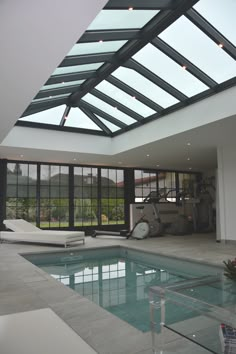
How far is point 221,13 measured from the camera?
4590 mm

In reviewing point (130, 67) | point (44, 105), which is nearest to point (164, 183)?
point (44, 105)

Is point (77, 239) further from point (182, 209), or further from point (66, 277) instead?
point (182, 209)

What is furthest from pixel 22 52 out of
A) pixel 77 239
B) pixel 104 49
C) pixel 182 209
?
pixel 182 209

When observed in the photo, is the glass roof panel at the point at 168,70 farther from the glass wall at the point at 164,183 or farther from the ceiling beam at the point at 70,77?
the glass wall at the point at 164,183

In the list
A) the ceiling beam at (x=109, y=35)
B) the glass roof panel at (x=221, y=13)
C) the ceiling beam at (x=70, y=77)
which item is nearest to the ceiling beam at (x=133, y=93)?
the ceiling beam at (x=70, y=77)

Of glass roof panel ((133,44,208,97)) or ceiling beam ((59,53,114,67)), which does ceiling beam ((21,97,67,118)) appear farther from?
glass roof panel ((133,44,208,97))

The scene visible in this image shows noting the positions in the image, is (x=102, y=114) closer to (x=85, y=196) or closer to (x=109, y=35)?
(x=85, y=196)

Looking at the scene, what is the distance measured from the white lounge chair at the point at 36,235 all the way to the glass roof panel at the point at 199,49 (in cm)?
567

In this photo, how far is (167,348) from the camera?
7.73 feet

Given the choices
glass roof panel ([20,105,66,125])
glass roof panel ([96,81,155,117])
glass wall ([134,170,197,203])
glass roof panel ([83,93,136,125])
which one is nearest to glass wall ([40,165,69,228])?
glass roof panel ([20,105,66,125])

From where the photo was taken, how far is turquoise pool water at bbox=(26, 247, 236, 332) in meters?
3.02

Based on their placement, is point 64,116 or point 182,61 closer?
point 182,61

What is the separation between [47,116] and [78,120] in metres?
1.01

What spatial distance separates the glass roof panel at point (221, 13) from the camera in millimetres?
4426
